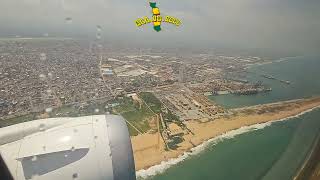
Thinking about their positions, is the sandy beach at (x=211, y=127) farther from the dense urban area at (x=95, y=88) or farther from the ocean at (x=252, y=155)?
the dense urban area at (x=95, y=88)

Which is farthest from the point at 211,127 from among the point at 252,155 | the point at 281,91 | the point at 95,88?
the point at 281,91

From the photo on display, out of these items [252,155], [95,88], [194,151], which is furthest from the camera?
[95,88]

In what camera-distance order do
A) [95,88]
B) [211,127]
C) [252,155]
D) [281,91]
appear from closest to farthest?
[252,155] < [211,127] < [95,88] < [281,91]

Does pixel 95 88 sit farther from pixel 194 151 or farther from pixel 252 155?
pixel 252 155

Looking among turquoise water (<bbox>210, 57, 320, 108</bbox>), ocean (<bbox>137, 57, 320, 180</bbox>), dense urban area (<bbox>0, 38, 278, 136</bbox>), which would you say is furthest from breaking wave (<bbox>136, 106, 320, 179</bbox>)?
turquoise water (<bbox>210, 57, 320, 108</bbox>)

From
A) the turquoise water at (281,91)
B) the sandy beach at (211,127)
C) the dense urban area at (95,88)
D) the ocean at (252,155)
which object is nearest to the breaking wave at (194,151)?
A: the ocean at (252,155)

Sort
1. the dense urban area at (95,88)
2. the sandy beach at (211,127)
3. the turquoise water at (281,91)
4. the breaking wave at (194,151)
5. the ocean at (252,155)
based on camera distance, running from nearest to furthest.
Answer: the breaking wave at (194,151) < the ocean at (252,155) < the sandy beach at (211,127) < the dense urban area at (95,88) < the turquoise water at (281,91)

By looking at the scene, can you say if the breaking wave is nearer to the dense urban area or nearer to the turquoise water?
the dense urban area

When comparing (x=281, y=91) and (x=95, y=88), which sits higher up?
(x=95, y=88)

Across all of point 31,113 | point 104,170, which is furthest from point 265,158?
point 104,170

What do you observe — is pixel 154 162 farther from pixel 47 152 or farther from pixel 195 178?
pixel 47 152
